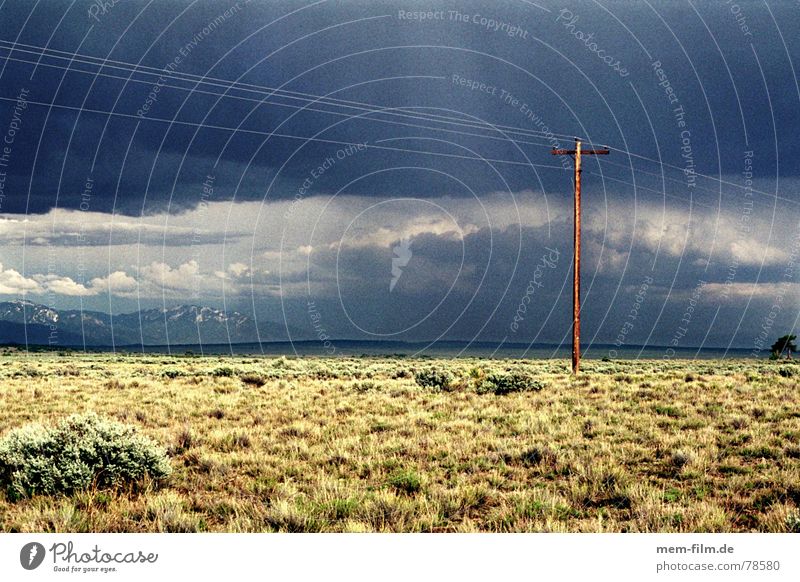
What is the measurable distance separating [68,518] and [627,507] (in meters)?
7.37

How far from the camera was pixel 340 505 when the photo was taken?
8000 millimetres

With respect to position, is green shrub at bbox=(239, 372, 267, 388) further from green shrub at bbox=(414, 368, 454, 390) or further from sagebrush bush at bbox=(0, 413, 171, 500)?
sagebrush bush at bbox=(0, 413, 171, 500)

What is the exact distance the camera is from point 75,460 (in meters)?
8.88

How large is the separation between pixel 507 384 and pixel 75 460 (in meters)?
14.5

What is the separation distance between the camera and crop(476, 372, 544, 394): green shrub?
803 inches

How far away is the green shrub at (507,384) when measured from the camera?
20.4 metres
